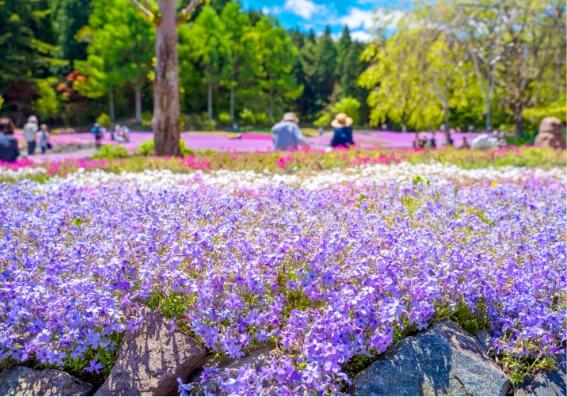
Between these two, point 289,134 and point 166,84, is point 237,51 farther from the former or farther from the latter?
point 166,84

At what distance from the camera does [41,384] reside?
2631 mm

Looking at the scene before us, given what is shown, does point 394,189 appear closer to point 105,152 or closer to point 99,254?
point 99,254

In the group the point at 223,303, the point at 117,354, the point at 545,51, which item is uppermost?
the point at 545,51

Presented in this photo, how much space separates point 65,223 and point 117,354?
1.73 meters

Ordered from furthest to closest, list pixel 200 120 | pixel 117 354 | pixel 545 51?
pixel 200 120, pixel 545 51, pixel 117 354

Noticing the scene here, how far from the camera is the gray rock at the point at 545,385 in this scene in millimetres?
2770

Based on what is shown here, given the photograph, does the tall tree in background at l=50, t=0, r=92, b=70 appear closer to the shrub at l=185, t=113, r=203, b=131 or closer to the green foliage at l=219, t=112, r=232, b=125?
the shrub at l=185, t=113, r=203, b=131

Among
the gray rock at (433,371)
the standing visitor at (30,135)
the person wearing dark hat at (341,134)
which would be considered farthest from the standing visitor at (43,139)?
the gray rock at (433,371)

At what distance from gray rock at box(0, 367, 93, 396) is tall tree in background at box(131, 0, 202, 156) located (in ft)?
33.7

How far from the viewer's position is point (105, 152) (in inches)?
514

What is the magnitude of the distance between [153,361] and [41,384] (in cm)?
60

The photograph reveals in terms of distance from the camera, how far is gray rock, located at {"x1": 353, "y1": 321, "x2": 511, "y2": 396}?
2.61m

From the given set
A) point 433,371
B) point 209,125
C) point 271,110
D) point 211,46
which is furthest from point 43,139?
point 271,110

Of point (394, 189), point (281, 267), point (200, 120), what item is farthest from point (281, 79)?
point (281, 267)
